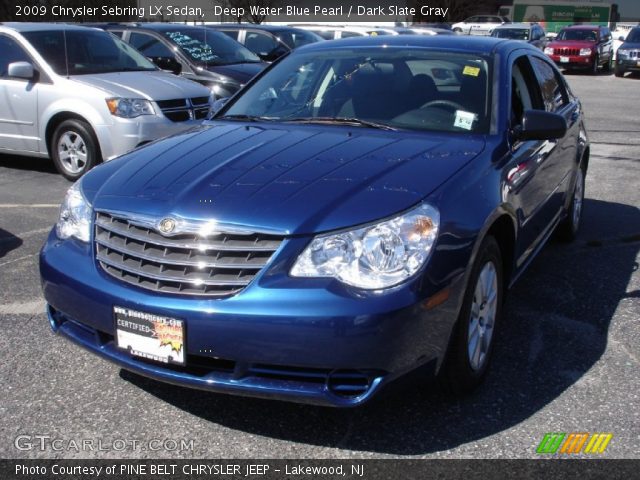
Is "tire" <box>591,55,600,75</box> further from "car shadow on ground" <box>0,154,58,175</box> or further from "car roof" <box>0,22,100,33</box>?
"car shadow on ground" <box>0,154,58,175</box>

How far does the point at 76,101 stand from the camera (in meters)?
8.00

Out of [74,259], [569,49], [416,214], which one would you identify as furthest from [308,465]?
[569,49]

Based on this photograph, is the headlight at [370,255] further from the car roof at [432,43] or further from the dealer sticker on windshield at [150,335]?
the car roof at [432,43]

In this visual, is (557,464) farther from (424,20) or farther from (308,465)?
(424,20)

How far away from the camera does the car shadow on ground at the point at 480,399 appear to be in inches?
125

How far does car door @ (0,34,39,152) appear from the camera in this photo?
326 inches

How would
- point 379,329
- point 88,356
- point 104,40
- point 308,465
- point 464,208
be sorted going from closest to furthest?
point 379,329 < point 308,465 < point 464,208 < point 88,356 < point 104,40

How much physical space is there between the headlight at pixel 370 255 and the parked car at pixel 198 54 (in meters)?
7.74

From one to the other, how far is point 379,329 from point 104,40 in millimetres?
7388

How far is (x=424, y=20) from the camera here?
37625mm

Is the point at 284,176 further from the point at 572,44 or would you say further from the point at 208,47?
the point at 572,44

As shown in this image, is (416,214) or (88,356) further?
(88,356)

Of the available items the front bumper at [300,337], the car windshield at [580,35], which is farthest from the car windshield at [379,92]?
the car windshield at [580,35]

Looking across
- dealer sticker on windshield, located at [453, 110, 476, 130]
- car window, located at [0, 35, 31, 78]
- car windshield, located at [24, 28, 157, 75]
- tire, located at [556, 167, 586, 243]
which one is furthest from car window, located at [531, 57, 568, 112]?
car window, located at [0, 35, 31, 78]
